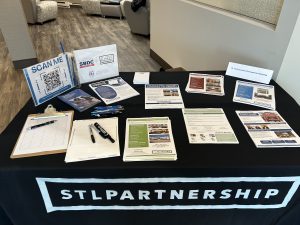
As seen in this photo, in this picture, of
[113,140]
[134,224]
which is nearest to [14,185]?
[113,140]

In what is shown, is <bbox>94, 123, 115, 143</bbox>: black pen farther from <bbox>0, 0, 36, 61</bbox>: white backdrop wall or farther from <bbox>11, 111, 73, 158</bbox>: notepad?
<bbox>0, 0, 36, 61</bbox>: white backdrop wall

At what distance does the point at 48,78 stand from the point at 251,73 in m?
1.11

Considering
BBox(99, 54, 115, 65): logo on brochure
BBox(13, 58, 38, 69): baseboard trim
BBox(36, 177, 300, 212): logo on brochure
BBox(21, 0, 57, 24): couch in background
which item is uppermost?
BBox(99, 54, 115, 65): logo on brochure

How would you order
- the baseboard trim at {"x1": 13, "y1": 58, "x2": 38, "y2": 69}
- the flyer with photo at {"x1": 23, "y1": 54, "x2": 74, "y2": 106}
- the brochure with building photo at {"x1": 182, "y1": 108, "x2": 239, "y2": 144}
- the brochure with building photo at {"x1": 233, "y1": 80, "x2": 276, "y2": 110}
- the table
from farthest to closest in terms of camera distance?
the baseboard trim at {"x1": 13, "y1": 58, "x2": 38, "y2": 69} → the brochure with building photo at {"x1": 233, "y1": 80, "x2": 276, "y2": 110} → the flyer with photo at {"x1": 23, "y1": 54, "x2": 74, "y2": 106} → the brochure with building photo at {"x1": 182, "y1": 108, "x2": 239, "y2": 144} → the table

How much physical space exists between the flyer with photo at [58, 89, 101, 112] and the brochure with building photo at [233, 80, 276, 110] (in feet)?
2.37

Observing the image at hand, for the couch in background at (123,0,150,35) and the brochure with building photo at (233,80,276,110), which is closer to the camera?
the brochure with building photo at (233,80,276,110)

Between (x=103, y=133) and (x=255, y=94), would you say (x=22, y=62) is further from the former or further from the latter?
(x=255, y=94)

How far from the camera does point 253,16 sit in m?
1.55

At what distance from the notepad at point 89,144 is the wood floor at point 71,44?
63.7 inches

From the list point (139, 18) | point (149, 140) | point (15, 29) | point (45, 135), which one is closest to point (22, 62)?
point (15, 29)

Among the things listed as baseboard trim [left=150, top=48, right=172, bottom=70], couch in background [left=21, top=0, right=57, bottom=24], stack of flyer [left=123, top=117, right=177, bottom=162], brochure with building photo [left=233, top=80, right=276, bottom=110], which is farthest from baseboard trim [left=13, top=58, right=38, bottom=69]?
brochure with building photo [left=233, top=80, right=276, bottom=110]

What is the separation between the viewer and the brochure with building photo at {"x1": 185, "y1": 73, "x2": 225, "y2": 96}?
1.29m

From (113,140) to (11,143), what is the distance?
0.40 m

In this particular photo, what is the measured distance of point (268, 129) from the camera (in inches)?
39.8
